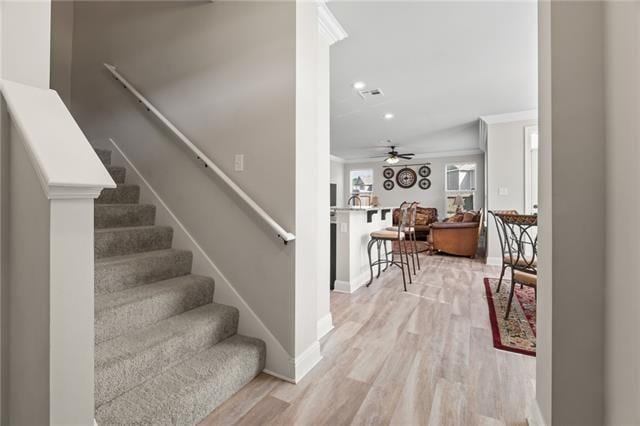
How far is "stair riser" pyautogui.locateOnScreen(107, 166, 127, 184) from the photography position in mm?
2725

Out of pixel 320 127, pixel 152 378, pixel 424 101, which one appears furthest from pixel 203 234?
pixel 424 101

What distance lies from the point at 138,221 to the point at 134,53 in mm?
1535

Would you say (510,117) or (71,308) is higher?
(510,117)

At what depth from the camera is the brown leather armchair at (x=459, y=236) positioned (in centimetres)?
582

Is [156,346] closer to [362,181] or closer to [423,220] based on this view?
[423,220]

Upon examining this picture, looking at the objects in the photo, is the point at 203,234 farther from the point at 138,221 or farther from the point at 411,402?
the point at 411,402

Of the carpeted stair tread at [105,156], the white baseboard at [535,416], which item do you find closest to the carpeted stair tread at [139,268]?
the carpeted stair tread at [105,156]

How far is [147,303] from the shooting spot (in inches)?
68.4

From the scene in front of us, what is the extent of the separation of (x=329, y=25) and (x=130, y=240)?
232cm

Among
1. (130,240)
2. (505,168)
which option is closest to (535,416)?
(130,240)

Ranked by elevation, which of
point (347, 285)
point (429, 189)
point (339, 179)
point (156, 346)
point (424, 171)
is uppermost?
point (424, 171)

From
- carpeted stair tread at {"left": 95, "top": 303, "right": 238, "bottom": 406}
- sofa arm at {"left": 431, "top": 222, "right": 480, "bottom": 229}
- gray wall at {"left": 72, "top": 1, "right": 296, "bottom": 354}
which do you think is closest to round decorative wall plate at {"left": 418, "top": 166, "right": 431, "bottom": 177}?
sofa arm at {"left": 431, "top": 222, "right": 480, "bottom": 229}

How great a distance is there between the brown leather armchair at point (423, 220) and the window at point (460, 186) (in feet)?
2.24

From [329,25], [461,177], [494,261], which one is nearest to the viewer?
[329,25]
